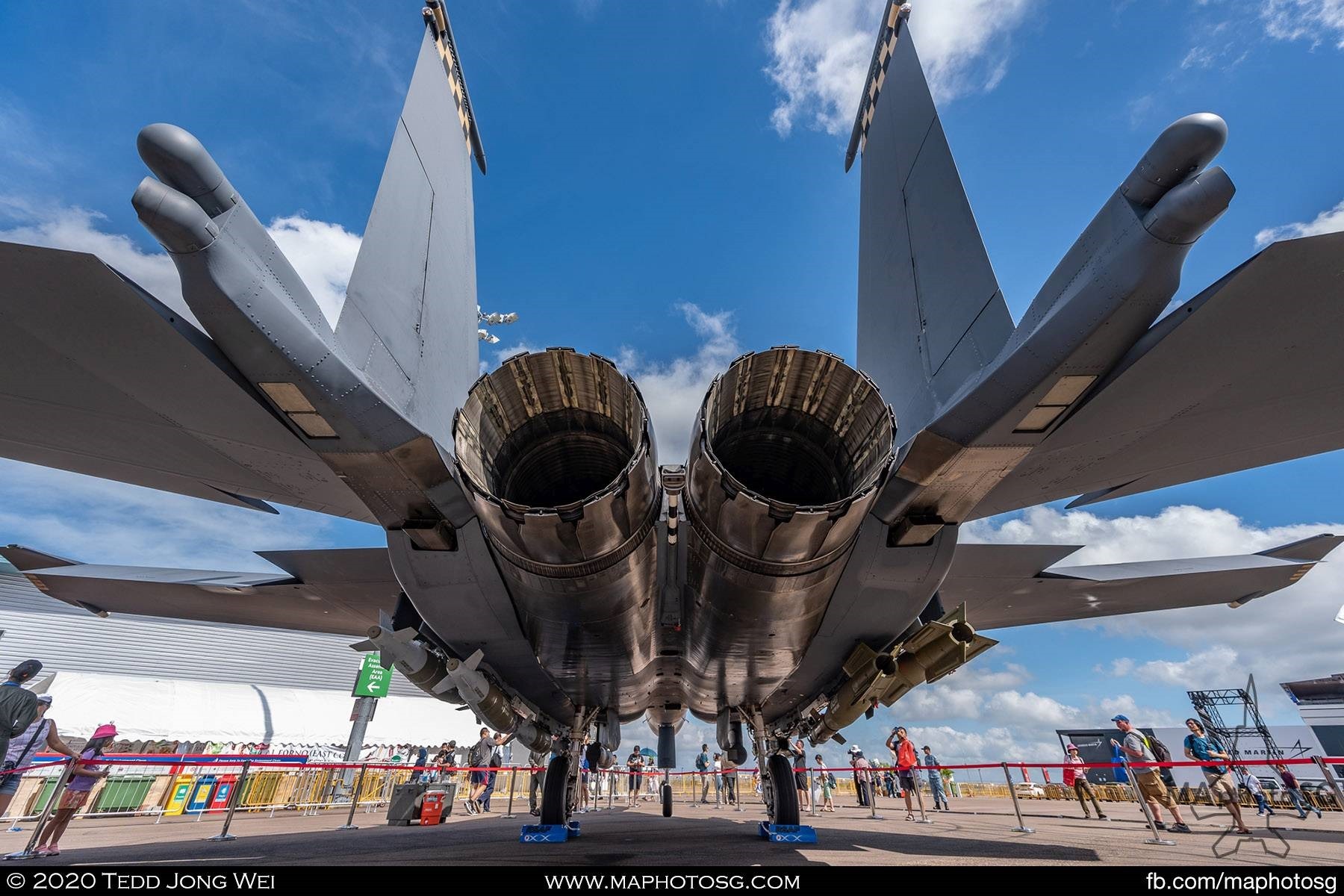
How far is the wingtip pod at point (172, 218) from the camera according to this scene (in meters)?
2.09

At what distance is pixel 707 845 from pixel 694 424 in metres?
4.37

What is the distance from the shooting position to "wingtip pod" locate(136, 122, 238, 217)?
2.10 meters

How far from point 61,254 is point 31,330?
61 cm

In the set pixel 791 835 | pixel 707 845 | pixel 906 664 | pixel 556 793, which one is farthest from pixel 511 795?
pixel 906 664

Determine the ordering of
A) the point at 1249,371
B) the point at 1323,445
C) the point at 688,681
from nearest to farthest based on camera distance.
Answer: the point at 1249,371, the point at 1323,445, the point at 688,681

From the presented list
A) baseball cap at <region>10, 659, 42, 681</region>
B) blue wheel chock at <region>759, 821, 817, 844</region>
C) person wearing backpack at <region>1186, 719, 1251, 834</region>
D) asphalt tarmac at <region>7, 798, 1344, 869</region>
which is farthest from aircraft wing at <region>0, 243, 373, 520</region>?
person wearing backpack at <region>1186, 719, 1251, 834</region>

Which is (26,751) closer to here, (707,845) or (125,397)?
(125,397)

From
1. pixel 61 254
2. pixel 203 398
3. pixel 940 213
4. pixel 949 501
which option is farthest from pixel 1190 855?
pixel 61 254

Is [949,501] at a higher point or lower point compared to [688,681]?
higher

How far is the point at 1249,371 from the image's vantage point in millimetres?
2832

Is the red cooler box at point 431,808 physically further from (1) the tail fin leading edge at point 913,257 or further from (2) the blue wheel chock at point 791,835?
(1) the tail fin leading edge at point 913,257

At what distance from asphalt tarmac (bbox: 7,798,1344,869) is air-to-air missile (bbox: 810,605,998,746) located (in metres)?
1.00

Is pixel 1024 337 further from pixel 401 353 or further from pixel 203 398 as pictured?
pixel 203 398

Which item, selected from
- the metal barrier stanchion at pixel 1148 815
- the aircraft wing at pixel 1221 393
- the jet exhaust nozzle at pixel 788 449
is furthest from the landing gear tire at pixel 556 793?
the metal barrier stanchion at pixel 1148 815
